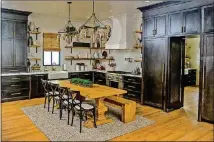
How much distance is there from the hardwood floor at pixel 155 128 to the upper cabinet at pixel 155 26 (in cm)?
208

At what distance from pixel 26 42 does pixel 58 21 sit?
1598mm

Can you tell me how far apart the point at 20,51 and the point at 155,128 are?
16.2 ft

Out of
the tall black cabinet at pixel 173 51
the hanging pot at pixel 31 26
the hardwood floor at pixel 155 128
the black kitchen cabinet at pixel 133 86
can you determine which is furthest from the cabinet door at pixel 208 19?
the hanging pot at pixel 31 26

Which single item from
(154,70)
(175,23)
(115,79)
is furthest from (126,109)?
(115,79)

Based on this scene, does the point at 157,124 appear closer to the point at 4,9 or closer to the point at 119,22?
the point at 119,22

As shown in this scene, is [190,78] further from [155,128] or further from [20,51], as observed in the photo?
[20,51]

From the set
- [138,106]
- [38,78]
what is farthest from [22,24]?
[138,106]

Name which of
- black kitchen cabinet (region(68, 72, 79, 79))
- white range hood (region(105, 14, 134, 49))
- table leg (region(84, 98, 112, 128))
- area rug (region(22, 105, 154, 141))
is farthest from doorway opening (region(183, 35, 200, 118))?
table leg (region(84, 98, 112, 128))

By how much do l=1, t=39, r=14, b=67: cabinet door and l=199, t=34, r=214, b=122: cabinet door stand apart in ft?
18.5

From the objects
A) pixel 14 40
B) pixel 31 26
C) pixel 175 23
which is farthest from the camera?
pixel 31 26

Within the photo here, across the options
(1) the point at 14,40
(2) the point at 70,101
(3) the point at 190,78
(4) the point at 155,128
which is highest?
(1) the point at 14,40

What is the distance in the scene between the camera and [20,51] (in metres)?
6.66

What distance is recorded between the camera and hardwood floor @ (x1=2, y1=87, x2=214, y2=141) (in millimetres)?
3699

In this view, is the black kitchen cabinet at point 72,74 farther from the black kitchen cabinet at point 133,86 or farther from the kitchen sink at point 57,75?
the black kitchen cabinet at point 133,86
